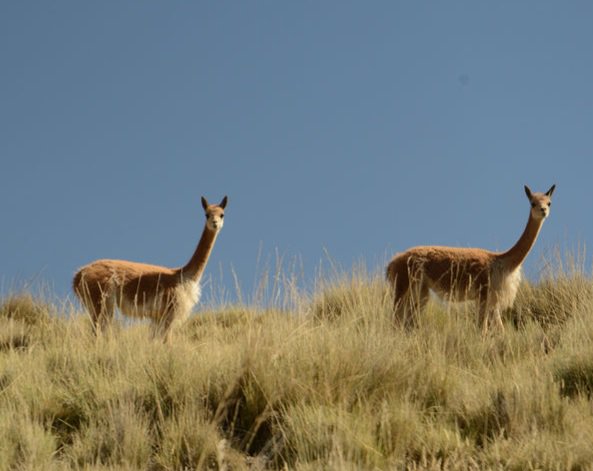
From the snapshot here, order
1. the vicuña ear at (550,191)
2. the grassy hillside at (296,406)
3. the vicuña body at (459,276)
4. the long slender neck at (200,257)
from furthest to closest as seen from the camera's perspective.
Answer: the long slender neck at (200,257) → the vicuña ear at (550,191) → the vicuña body at (459,276) → the grassy hillside at (296,406)

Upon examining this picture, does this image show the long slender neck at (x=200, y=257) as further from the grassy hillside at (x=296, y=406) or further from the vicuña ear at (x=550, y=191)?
the vicuña ear at (x=550, y=191)

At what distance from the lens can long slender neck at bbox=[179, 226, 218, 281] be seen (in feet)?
38.5

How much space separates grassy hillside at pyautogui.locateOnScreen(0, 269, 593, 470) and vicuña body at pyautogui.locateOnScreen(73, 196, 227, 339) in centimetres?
227

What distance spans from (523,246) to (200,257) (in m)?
4.42

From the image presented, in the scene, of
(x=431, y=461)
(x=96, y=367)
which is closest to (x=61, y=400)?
(x=96, y=367)

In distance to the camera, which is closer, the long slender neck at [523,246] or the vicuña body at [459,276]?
the vicuña body at [459,276]

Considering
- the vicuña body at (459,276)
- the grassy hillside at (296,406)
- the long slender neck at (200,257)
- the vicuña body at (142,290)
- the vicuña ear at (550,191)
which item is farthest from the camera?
the long slender neck at (200,257)

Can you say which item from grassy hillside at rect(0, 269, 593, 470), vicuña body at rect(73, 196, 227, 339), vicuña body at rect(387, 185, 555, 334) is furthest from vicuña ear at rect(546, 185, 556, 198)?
vicuña body at rect(73, 196, 227, 339)

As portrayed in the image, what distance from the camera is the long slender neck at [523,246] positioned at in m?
11.3

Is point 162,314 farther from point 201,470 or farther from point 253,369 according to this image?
point 201,470

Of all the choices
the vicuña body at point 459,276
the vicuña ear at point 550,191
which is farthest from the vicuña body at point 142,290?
the vicuña ear at point 550,191

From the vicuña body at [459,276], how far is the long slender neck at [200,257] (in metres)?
2.51

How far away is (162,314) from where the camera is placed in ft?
37.2

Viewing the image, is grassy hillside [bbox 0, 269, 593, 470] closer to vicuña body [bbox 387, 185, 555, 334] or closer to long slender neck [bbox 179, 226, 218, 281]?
vicuña body [bbox 387, 185, 555, 334]
